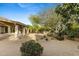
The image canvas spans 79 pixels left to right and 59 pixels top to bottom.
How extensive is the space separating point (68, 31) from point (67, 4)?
40 centimetres

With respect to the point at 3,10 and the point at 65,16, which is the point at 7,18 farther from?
the point at 65,16

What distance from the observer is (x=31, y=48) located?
293 centimetres

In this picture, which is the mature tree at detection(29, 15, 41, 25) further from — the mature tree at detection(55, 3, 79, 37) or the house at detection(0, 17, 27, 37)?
the mature tree at detection(55, 3, 79, 37)

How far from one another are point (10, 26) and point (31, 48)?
46 cm

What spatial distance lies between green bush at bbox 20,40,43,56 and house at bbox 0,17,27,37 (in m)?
0.23

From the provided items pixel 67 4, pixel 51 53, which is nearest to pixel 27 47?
pixel 51 53

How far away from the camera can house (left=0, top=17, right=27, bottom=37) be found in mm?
3041

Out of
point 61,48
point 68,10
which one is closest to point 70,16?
point 68,10

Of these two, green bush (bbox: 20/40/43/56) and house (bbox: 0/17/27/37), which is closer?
green bush (bbox: 20/40/43/56)

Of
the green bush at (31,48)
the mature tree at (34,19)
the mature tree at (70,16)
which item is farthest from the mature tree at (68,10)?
the green bush at (31,48)

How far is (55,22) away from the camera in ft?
10.1

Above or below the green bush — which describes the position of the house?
above

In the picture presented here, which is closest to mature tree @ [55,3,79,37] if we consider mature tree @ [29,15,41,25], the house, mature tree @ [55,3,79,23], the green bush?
mature tree @ [55,3,79,23]

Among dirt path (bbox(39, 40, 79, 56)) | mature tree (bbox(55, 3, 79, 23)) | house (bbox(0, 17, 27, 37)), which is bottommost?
dirt path (bbox(39, 40, 79, 56))
